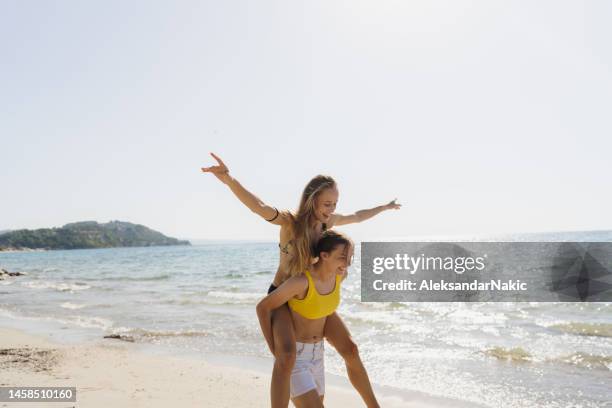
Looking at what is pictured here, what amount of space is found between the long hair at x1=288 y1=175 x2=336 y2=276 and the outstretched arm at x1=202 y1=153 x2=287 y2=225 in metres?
0.18

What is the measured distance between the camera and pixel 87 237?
128m

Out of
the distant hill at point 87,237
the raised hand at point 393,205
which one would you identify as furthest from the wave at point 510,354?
the distant hill at point 87,237

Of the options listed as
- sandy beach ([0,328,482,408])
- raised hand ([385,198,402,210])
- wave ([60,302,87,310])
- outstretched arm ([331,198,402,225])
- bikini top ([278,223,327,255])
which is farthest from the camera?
wave ([60,302,87,310])

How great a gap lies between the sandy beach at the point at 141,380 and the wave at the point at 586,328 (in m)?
6.87

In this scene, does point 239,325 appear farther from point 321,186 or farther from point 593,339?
point 321,186

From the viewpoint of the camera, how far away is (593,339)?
35.0ft

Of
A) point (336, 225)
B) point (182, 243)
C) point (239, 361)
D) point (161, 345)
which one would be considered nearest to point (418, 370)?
point (239, 361)

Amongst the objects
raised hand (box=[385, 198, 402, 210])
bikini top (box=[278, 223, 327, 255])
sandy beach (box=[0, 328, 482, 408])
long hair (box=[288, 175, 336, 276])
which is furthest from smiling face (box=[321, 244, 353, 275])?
sandy beach (box=[0, 328, 482, 408])

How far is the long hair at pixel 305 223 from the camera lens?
3521 mm

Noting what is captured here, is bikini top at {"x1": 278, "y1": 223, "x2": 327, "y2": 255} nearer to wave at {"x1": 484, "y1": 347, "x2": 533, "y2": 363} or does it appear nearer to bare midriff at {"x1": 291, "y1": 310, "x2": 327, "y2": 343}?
bare midriff at {"x1": 291, "y1": 310, "x2": 327, "y2": 343}

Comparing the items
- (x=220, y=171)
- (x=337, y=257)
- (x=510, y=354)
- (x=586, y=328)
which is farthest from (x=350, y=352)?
(x=586, y=328)

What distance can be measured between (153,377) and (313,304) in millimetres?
4202

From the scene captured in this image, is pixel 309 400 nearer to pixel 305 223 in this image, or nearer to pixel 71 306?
pixel 305 223

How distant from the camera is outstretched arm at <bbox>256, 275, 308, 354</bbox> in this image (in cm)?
342
